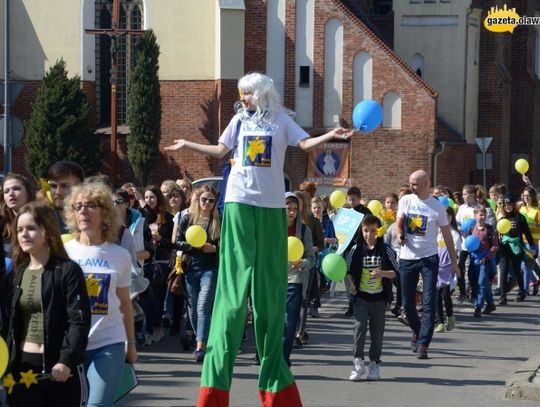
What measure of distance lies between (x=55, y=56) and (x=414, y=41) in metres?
12.6

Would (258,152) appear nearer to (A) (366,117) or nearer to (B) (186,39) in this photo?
(A) (366,117)

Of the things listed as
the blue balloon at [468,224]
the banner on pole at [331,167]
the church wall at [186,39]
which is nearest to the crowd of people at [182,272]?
the blue balloon at [468,224]

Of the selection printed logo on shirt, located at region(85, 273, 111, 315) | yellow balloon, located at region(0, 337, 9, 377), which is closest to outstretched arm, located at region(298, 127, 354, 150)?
printed logo on shirt, located at region(85, 273, 111, 315)

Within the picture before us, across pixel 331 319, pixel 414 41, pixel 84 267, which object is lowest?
pixel 331 319

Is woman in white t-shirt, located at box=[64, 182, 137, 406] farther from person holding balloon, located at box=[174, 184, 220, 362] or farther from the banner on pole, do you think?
the banner on pole

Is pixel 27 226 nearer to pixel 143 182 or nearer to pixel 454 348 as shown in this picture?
pixel 454 348

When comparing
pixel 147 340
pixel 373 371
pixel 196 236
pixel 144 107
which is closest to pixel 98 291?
pixel 373 371

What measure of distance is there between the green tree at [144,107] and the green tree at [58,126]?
4.24 ft

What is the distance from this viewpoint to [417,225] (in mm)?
12633

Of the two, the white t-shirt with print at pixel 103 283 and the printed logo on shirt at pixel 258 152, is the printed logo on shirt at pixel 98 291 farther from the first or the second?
the printed logo on shirt at pixel 258 152

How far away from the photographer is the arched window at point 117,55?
3775 cm

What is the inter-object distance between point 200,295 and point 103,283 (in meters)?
5.51

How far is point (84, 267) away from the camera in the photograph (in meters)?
6.73

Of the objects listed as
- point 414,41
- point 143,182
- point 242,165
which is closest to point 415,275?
point 242,165
